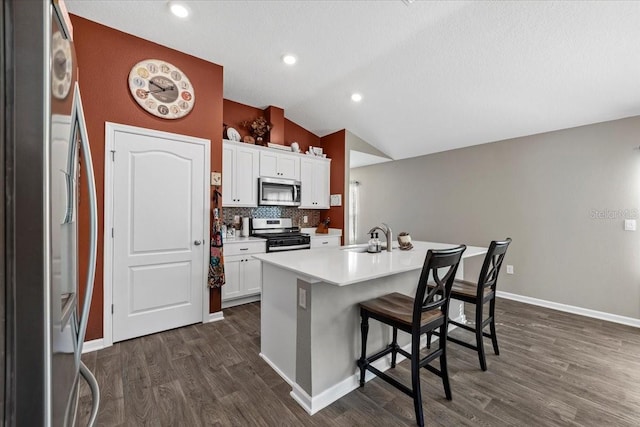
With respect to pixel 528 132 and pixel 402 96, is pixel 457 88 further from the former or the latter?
pixel 528 132

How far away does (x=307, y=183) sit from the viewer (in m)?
4.70

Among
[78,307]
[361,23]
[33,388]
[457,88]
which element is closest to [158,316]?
[78,307]

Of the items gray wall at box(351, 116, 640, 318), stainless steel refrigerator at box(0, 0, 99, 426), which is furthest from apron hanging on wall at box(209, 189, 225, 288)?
gray wall at box(351, 116, 640, 318)

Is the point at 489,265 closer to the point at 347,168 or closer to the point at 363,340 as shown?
the point at 363,340

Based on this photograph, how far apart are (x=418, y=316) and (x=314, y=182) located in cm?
345

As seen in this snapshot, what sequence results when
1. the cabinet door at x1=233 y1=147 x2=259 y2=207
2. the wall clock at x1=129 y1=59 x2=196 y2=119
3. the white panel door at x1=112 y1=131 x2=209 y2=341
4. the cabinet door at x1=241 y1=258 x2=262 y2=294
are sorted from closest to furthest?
the white panel door at x1=112 y1=131 x2=209 y2=341 → the wall clock at x1=129 y1=59 x2=196 y2=119 → the cabinet door at x1=241 y1=258 x2=262 y2=294 → the cabinet door at x1=233 y1=147 x2=259 y2=207

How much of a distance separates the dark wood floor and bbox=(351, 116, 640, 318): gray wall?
0.80 metres

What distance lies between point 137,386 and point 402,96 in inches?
157

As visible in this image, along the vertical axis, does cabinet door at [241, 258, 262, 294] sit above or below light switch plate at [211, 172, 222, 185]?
below

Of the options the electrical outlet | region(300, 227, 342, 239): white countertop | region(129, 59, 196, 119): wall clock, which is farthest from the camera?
region(300, 227, 342, 239): white countertop

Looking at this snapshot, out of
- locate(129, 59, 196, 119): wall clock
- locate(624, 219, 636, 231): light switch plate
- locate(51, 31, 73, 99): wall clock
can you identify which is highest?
locate(129, 59, 196, 119): wall clock

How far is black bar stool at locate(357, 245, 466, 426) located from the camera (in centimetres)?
160

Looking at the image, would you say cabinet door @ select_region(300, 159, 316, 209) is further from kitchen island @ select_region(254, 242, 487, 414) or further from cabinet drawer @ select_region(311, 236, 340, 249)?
kitchen island @ select_region(254, 242, 487, 414)

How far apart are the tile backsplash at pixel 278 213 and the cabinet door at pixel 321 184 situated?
0.93ft
